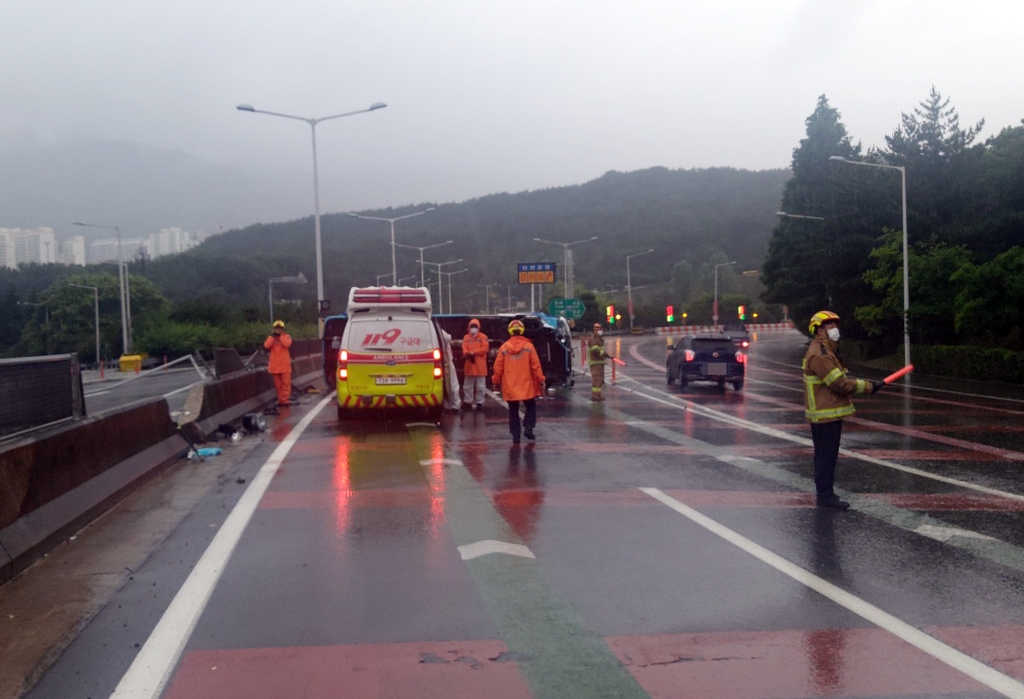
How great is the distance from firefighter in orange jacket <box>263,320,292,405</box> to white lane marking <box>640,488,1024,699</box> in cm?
1374

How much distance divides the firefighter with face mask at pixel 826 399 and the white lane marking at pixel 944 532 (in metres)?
1.05

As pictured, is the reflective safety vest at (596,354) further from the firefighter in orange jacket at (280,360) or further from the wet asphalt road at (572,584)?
the wet asphalt road at (572,584)

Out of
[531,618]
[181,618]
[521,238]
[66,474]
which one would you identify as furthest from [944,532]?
[521,238]

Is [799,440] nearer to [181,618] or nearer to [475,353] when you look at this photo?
[475,353]

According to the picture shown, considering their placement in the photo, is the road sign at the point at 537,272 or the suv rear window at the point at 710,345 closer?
the suv rear window at the point at 710,345

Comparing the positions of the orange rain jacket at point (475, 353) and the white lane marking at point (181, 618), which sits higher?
the orange rain jacket at point (475, 353)

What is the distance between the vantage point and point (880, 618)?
6008 millimetres

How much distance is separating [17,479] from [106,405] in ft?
51.1

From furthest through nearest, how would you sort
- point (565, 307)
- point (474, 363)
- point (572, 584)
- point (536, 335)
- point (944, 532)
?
point (565, 307) < point (536, 335) < point (474, 363) < point (944, 532) < point (572, 584)

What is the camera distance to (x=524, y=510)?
9.42 m

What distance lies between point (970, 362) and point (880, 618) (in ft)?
99.9

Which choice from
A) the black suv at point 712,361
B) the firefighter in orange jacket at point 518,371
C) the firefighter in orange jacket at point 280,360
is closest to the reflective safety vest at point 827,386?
the firefighter in orange jacket at point 518,371

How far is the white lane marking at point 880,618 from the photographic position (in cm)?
493

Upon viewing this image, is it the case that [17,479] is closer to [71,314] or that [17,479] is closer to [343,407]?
[343,407]
